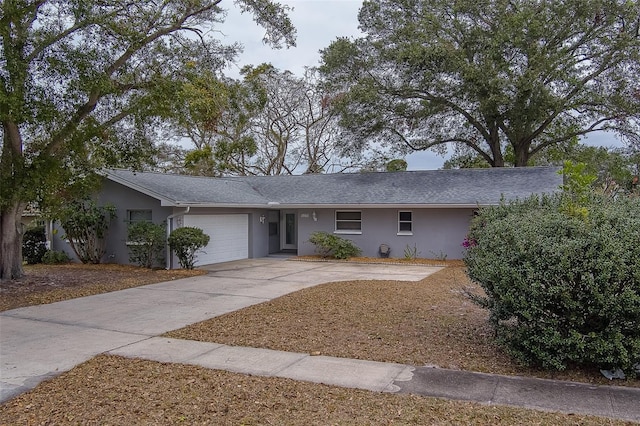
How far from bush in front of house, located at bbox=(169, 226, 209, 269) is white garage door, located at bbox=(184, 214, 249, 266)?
88 cm

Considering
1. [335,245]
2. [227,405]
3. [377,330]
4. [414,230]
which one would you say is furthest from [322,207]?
[227,405]

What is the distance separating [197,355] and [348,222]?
13617mm

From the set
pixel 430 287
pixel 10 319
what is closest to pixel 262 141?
pixel 430 287

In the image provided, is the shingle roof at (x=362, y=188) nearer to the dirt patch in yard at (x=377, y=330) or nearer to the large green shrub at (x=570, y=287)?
the dirt patch in yard at (x=377, y=330)

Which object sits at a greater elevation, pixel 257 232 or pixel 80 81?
pixel 80 81

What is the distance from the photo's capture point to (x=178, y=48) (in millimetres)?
13359

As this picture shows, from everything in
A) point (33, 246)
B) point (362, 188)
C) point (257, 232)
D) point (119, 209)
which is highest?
point (362, 188)

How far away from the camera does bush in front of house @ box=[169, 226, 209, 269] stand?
1504 cm

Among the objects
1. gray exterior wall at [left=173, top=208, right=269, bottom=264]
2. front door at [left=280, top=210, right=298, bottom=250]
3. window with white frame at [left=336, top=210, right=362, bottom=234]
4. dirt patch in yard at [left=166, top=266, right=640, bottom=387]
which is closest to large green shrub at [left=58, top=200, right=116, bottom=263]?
gray exterior wall at [left=173, top=208, right=269, bottom=264]

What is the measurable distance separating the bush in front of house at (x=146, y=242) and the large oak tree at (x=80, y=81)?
236 centimetres

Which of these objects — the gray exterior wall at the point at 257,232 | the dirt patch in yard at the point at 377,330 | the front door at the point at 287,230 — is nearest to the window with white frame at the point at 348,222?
the front door at the point at 287,230

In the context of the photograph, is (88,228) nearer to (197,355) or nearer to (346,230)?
(346,230)

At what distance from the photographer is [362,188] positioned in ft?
66.4

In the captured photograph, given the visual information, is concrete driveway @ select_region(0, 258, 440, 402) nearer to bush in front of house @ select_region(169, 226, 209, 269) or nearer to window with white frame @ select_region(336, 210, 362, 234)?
bush in front of house @ select_region(169, 226, 209, 269)
